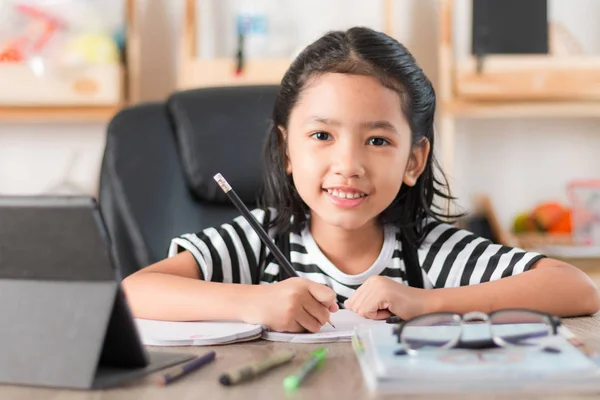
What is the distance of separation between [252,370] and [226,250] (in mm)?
694

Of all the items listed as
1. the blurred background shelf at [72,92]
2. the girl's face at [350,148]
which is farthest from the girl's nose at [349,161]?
the blurred background shelf at [72,92]

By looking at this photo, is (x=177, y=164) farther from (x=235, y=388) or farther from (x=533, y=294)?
(x=235, y=388)

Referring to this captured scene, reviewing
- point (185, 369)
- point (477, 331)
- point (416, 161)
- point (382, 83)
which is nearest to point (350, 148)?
point (382, 83)

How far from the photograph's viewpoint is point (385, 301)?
1.07 m

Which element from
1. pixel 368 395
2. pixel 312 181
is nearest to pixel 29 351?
pixel 368 395

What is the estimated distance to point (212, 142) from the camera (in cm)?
172

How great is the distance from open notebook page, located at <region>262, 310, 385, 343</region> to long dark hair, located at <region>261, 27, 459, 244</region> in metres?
0.44

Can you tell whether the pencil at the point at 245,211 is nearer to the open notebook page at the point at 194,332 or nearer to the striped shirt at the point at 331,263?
the open notebook page at the point at 194,332

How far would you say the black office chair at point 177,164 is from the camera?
→ 1595 mm

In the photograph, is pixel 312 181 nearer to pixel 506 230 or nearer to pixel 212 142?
pixel 212 142

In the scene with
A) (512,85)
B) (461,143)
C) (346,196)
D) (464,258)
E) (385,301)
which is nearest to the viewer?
(385,301)

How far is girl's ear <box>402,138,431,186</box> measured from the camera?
1445mm

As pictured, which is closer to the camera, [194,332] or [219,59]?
[194,332]

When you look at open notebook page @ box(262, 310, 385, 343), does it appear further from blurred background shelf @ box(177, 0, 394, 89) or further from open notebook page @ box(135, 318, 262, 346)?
blurred background shelf @ box(177, 0, 394, 89)
